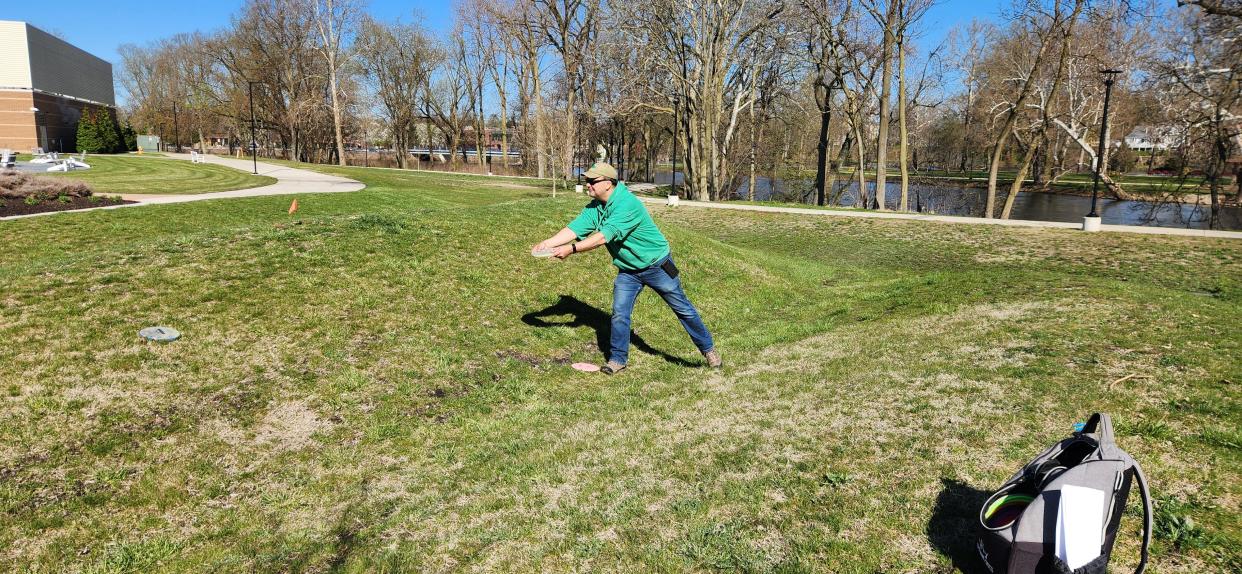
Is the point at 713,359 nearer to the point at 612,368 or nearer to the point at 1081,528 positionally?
the point at 612,368

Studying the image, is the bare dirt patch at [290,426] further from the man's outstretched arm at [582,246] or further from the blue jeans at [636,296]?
the blue jeans at [636,296]

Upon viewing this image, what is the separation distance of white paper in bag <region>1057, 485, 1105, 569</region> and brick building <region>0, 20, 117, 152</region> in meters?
75.6

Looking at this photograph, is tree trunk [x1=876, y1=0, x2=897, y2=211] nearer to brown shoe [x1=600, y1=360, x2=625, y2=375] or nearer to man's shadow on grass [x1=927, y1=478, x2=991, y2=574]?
brown shoe [x1=600, y1=360, x2=625, y2=375]

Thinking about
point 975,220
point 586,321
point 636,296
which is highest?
point 975,220

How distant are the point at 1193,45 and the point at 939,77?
46.7 ft

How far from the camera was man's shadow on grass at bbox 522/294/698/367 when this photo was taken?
313 inches

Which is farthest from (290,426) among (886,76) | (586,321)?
(886,76)

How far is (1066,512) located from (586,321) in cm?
657

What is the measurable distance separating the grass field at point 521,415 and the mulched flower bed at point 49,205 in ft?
35.1

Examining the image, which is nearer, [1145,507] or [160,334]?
[1145,507]

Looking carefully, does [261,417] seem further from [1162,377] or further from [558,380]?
[1162,377]

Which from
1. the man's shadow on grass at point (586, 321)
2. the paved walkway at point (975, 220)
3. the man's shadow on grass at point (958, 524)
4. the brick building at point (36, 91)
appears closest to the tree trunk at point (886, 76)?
the paved walkway at point (975, 220)

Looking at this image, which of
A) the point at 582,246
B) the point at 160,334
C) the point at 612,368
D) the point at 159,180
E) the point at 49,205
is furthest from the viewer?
the point at 159,180

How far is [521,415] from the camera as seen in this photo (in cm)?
579
